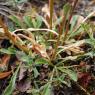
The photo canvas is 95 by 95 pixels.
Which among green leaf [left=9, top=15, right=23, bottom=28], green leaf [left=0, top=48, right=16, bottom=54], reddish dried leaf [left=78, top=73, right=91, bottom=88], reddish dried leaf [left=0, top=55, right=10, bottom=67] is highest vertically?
green leaf [left=9, top=15, right=23, bottom=28]

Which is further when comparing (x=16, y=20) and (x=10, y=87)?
(x=16, y=20)

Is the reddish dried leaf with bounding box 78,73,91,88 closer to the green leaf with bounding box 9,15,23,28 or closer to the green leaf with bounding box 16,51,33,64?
the green leaf with bounding box 16,51,33,64

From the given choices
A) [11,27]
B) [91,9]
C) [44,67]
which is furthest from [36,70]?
[91,9]

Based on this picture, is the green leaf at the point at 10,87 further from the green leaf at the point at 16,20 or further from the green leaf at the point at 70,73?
the green leaf at the point at 16,20

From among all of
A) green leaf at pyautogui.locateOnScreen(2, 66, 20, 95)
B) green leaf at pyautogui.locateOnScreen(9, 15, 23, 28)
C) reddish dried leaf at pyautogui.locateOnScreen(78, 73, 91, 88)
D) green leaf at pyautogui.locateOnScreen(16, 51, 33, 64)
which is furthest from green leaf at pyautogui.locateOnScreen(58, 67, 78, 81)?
green leaf at pyautogui.locateOnScreen(9, 15, 23, 28)

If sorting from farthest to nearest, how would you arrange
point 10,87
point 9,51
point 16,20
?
point 16,20 < point 9,51 < point 10,87

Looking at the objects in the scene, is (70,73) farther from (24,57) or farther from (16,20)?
(16,20)

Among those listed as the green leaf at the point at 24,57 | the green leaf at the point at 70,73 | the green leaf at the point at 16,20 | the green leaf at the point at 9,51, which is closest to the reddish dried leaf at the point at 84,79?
the green leaf at the point at 70,73

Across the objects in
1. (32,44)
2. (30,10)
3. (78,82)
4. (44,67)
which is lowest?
(78,82)

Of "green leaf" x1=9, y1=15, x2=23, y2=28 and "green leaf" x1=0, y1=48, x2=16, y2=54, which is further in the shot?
"green leaf" x1=9, y1=15, x2=23, y2=28

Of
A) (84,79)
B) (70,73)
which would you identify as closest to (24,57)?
(70,73)

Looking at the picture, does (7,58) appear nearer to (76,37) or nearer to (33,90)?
(33,90)
